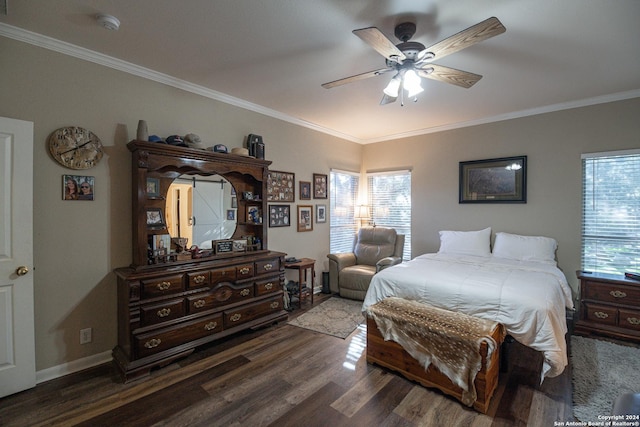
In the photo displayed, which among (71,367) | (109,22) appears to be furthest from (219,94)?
(71,367)

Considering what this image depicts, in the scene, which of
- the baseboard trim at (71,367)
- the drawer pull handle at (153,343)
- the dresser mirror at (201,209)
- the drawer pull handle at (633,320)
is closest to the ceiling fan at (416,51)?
the dresser mirror at (201,209)

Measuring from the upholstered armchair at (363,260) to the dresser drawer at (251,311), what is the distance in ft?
4.16

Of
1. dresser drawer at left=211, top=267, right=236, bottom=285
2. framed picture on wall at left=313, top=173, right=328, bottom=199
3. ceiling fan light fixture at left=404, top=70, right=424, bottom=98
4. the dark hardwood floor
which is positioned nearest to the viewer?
the dark hardwood floor

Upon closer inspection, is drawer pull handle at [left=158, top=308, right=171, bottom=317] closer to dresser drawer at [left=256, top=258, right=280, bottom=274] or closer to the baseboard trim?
the baseboard trim

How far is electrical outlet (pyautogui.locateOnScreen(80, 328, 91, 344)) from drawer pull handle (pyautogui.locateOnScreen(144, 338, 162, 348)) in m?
0.59

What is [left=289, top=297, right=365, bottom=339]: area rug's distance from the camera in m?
3.36

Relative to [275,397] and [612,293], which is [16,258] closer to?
[275,397]

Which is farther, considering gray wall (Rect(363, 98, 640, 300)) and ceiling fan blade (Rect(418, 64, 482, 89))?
gray wall (Rect(363, 98, 640, 300))

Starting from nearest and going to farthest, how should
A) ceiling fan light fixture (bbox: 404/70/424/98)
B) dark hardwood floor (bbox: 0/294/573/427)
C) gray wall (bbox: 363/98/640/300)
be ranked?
dark hardwood floor (bbox: 0/294/573/427) < ceiling fan light fixture (bbox: 404/70/424/98) < gray wall (bbox: 363/98/640/300)

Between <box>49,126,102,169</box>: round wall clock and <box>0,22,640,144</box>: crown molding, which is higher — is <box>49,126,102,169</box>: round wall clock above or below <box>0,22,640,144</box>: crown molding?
below

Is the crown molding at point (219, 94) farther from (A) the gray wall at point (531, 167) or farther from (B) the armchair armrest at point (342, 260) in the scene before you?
(B) the armchair armrest at point (342, 260)

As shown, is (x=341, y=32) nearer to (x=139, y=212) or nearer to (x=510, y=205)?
(x=139, y=212)

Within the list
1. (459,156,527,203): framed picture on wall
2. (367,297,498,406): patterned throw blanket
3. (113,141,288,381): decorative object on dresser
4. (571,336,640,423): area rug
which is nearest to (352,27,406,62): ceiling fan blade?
(113,141,288,381): decorative object on dresser

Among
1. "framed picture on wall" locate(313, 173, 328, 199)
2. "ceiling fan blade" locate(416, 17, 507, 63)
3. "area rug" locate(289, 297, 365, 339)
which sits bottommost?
"area rug" locate(289, 297, 365, 339)
